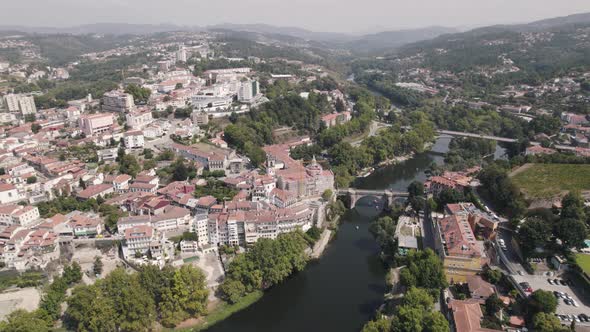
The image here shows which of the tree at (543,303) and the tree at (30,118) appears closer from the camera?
the tree at (543,303)

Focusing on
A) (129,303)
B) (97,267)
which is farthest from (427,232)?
(97,267)

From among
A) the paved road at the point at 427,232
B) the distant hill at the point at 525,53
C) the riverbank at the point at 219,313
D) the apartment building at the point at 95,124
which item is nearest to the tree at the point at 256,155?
the apartment building at the point at 95,124

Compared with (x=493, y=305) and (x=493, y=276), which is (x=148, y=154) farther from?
(x=493, y=305)

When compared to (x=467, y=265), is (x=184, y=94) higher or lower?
higher

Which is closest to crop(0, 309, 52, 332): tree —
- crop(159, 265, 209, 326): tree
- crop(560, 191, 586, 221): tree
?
crop(159, 265, 209, 326): tree

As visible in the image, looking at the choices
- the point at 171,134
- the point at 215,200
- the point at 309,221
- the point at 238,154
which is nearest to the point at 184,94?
the point at 171,134

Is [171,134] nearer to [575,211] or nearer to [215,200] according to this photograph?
[215,200]

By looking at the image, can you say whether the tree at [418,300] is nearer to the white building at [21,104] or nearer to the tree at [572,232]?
the tree at [572,232]
